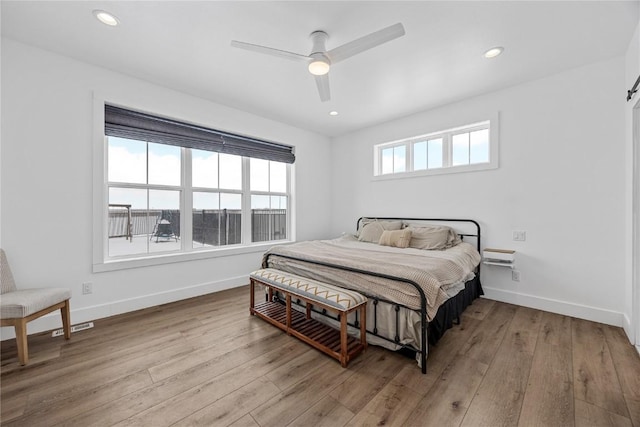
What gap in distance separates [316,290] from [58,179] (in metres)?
2.80

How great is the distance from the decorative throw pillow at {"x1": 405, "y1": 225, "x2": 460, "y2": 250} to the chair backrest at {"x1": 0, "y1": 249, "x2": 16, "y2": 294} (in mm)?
4101

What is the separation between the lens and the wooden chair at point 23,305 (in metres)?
1.92

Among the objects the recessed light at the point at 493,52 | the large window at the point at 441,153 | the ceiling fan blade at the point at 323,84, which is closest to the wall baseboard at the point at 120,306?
the ceiling fan blade at the point at 323,84

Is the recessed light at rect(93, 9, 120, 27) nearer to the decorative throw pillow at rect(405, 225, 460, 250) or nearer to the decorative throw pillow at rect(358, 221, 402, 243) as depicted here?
the decorative throw pillow at rect(358, 221, 402, 243)

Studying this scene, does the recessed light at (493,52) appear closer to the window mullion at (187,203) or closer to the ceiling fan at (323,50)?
the ceiling fan at (323,50)

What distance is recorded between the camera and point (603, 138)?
2666 mm

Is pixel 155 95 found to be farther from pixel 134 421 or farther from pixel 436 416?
pixel 436 416

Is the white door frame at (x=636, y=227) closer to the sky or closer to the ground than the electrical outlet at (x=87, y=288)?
closer to the sky

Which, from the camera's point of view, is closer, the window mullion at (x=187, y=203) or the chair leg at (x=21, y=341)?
the chair leg at (x=21, y=341)

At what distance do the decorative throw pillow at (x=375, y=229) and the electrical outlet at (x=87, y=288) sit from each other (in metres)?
3.39

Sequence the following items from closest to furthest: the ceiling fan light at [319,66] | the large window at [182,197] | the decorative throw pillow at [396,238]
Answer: the ceiling fan light at [319,66] → the large window at [182,197] → the decorative throw pillow at [396,238]

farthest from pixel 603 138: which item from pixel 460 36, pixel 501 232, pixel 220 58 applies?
pixel 220 58

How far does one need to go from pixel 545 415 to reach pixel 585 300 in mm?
2045

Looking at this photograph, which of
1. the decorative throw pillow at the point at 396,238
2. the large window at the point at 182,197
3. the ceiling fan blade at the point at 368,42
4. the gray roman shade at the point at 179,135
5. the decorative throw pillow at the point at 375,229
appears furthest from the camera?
the decorative throw pillow at the point at 375,229
